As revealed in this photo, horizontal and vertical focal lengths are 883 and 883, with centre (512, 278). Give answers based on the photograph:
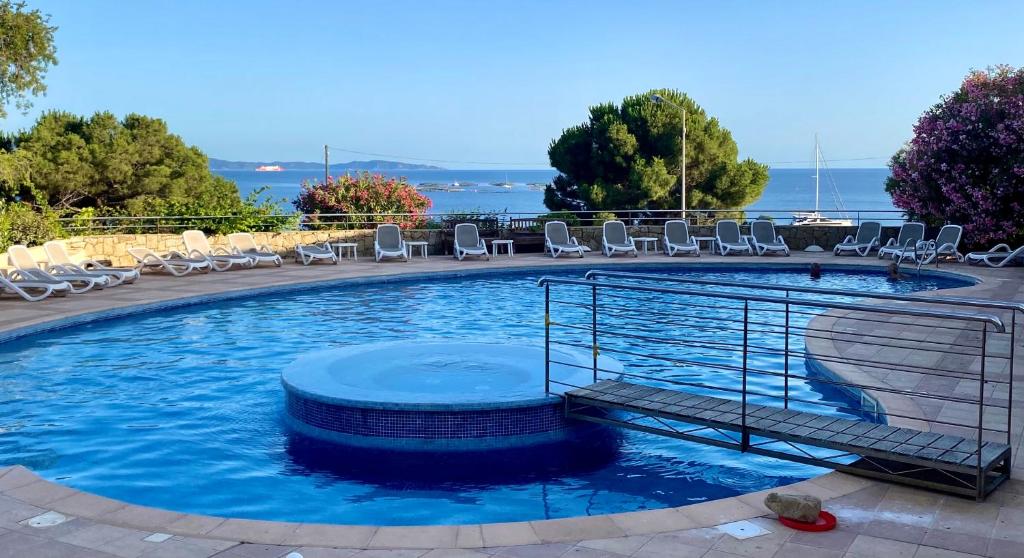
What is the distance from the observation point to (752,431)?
538cm

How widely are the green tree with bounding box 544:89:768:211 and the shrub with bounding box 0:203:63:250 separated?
1605cm

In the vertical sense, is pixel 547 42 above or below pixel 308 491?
above

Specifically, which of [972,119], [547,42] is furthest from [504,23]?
[972,119]

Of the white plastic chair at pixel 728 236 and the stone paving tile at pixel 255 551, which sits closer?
the stone paving tile at pixel 255 551

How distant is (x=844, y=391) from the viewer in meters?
7.55

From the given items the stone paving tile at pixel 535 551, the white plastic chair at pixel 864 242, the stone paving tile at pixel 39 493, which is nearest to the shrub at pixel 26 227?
the stone paving tile at pixel 39 493

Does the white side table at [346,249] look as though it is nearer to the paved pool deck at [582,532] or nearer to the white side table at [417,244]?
the white side table at [417,244]

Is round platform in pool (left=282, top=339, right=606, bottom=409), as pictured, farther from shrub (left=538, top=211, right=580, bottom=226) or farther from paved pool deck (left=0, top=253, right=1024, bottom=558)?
shrub (left=538, top=211, right=580, bottom=226)

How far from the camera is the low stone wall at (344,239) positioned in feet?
54.8

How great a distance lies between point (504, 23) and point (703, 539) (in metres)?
34.4

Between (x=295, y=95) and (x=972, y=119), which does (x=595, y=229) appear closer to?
(x=972, y=119)

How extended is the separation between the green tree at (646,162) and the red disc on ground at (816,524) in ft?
77.8

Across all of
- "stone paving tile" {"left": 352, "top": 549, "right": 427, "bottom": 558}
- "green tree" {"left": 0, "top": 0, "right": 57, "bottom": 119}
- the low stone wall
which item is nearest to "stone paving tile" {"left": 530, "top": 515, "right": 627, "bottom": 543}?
"stone paving tile" {"left": 352, "top": 549, "right": 427, "bottom": 558}

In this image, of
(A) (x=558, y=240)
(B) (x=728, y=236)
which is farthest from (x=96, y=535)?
(B) (x=728, y=236)
